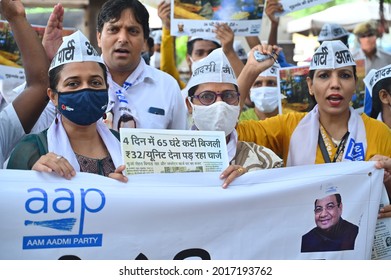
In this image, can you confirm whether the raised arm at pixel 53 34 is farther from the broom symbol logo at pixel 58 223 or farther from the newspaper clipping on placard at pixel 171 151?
the broom symbol logo at pixel 58 223

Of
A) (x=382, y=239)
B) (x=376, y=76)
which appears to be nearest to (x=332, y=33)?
(x=376, y=76)

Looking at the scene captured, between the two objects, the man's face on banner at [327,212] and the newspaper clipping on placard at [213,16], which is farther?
the newspaper clipping on placard at [213,16]

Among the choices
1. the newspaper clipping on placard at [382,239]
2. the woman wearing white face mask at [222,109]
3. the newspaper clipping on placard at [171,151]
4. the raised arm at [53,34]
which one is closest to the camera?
the newspaper clipping on placard at [171,151]

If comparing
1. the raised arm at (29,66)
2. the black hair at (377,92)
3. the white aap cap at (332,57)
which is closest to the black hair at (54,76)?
the raised arm at (29,66)

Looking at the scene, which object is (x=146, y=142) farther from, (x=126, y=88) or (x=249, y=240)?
(x=126, y=88)

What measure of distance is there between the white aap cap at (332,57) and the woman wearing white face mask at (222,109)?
0.64 meters

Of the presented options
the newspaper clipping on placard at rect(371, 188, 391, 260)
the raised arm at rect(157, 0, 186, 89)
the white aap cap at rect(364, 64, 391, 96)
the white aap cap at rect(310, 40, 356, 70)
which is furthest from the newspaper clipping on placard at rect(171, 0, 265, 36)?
the newspaper clipping on placard at rect(371, 188, 391, 260)

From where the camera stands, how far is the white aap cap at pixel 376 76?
20.7ft

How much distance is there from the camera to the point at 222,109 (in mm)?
4781

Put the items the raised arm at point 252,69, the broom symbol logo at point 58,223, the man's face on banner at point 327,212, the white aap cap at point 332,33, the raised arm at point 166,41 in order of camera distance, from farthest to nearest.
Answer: the white aap cap at point 332,33 < the raised arm at point 166,41 < the raised arm at point 252,69 < the man's face on banner at point 327,212 < the broom symbol logo at point 58,223

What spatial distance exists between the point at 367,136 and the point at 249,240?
3.97ft

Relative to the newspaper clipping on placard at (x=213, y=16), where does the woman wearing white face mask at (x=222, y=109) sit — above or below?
below

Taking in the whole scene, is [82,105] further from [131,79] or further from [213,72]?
[131,79]

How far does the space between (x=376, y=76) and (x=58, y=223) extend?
10.7 feet
